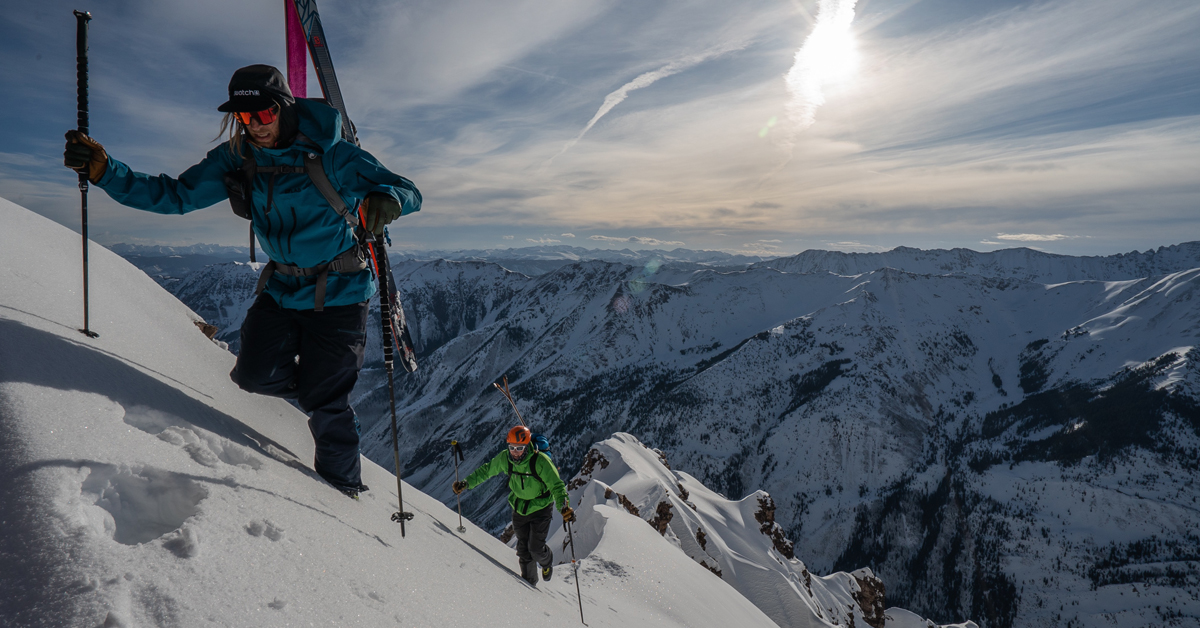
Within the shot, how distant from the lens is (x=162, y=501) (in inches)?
107

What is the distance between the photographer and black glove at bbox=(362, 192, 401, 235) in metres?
3.76

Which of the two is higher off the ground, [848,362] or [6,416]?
[6,416]

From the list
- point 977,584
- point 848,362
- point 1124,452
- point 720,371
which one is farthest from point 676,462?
point 1124,452

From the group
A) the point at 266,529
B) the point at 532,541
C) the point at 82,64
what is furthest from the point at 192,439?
the point at 532,541

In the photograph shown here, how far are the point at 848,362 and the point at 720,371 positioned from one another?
59.2m

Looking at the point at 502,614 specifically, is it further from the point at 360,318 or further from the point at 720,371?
the point at 720,371

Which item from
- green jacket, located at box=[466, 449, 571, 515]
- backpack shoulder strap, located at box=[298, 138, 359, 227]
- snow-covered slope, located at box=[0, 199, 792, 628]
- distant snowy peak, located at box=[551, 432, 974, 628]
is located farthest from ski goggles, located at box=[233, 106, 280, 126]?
distant snowy peak, located at box=[551, 432, 974, 628]

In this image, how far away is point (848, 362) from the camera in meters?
199

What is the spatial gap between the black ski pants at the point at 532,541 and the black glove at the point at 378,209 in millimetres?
5941

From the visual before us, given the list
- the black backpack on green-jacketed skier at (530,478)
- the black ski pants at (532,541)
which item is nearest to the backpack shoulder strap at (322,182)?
the black backpack on green-jacketed skier at (530,478)

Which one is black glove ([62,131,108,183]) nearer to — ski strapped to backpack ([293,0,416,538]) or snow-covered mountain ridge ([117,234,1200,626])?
ski strapped to backpack ([293,0,416,538])

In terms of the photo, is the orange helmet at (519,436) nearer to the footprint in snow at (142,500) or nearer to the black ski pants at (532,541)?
the black ski pants at (532,541)

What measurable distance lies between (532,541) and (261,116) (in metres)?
7.27

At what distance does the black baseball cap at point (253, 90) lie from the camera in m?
3.69
